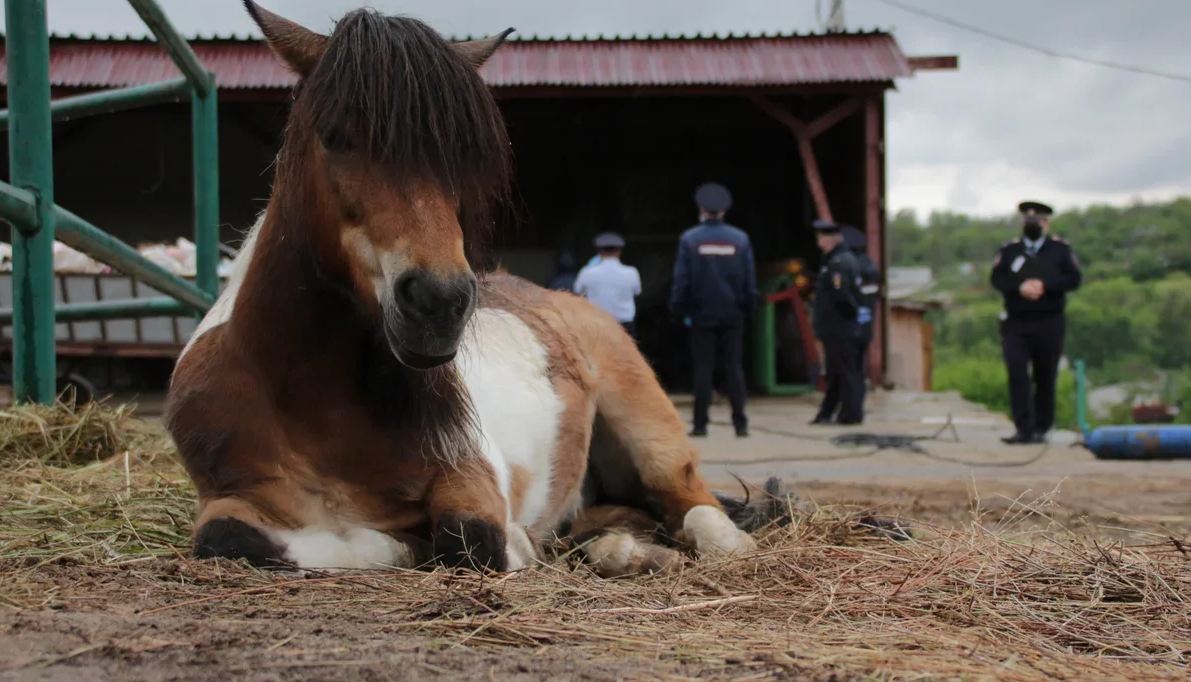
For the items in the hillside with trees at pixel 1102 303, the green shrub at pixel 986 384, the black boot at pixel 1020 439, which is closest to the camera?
the black boot at pixel 1020 439

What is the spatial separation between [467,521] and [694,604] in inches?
30.8

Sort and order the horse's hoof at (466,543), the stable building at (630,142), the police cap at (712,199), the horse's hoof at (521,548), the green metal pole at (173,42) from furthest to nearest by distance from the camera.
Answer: the stable building at (630,142) → the police cap at (712,199) → the green metal pole at (173,42) → the horse's hoof at (521,548) → the horse's hoof at (466,543)

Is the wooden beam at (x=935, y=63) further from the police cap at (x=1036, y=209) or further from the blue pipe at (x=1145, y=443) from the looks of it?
the blue pipe at (x=1145, y=443)

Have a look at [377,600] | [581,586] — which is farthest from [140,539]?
[581,586]

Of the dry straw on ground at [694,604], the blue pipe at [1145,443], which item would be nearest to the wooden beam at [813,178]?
the blue pipe at [1145,443]

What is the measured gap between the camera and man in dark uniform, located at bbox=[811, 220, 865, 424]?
10945 millimetres

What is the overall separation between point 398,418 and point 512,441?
0.80m

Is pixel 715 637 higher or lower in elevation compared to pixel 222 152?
lower

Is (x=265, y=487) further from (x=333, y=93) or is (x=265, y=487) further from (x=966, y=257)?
(x=966, y=257)

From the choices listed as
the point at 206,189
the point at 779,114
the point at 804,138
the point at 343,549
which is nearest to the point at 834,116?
the point at 804,138

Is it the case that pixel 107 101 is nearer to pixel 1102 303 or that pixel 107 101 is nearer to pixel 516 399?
pixel 516 399

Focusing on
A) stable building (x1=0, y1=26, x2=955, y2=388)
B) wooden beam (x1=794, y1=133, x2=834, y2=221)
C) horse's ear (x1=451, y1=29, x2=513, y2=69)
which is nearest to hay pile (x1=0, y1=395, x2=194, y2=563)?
horse's ear (x1=451, y1=29, x2=513, y2=69)

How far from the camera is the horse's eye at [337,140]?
104 inches

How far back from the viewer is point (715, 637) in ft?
6.53
